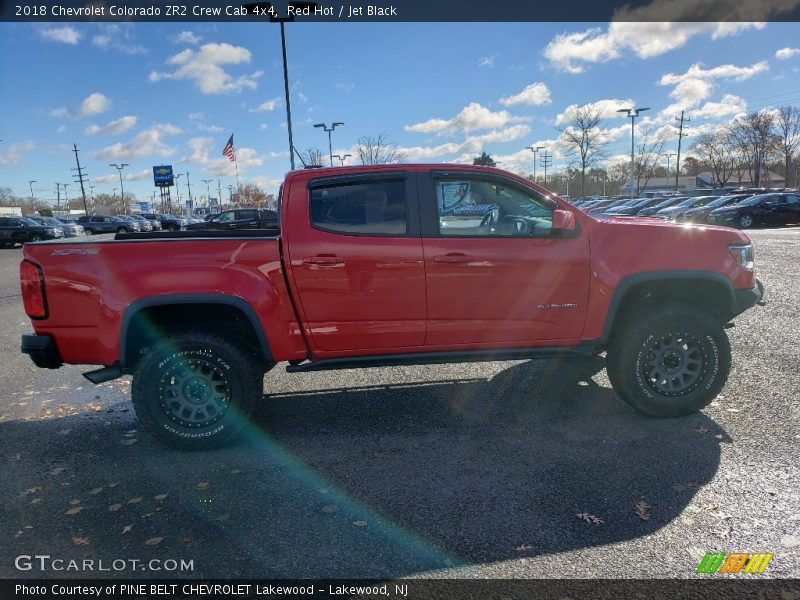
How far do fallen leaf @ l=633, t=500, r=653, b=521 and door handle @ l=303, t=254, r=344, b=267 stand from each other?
249 cm

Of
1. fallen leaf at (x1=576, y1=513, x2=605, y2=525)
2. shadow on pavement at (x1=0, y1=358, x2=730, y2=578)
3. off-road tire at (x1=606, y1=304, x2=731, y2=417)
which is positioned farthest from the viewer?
off-road tire at (x1=606, y1=304, x2=731, y2=417)

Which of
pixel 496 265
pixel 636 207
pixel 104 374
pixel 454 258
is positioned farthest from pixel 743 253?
pixel 636 207

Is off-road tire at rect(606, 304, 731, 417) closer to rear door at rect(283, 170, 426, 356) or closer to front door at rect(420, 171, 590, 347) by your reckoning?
front door at rect(420, 171, 590, 347)

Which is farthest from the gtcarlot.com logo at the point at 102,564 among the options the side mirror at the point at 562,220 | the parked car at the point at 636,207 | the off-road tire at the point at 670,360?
the parked car at the point at 636,207

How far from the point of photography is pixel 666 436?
400 cm

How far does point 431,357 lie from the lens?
4125 millimetres

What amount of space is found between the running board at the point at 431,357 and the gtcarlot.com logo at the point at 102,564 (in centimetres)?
157

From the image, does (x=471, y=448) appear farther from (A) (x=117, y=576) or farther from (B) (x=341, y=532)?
(A) (x=117, y=576)

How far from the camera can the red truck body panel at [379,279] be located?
150 inches

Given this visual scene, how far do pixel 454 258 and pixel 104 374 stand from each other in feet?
9.09

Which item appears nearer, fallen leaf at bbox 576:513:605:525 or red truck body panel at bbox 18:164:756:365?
fallen leaf at bbox 576:513:605:525

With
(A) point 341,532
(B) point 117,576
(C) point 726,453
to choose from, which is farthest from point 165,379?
(C) point 726,453

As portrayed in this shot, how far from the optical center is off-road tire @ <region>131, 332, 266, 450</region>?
390cm

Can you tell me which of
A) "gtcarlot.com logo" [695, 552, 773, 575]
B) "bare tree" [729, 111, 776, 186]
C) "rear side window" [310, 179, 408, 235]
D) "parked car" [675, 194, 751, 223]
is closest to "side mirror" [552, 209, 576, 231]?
"rear side window" [310, 179, 408, 235]
